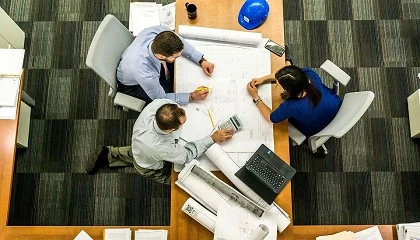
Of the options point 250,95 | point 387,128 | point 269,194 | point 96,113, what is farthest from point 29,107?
point 387,128

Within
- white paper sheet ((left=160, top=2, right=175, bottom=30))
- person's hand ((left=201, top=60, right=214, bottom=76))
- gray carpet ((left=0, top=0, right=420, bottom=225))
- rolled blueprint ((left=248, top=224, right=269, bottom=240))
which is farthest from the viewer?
gray carpet ((left=0, top=0, right=420, bottom=225))

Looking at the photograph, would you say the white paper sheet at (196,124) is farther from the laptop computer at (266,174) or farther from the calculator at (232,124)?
the laptop computer at (266,174)

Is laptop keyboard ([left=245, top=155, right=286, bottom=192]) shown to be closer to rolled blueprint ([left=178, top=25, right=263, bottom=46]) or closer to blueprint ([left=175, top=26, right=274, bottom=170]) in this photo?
blueprint ([left=175, top=26, right=274, bottom=170])

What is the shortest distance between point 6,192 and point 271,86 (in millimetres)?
1619

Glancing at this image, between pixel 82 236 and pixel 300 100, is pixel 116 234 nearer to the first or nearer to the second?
pixel 82 236

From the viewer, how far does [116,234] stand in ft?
7.08

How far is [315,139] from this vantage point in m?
2.53

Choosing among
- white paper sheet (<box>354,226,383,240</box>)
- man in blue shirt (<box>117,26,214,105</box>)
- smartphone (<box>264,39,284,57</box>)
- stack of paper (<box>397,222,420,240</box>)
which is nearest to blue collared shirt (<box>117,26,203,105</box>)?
man in blue shirt (<box>117,26,214,105</box>)

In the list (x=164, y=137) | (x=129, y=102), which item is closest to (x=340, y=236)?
(x=164, y=137)

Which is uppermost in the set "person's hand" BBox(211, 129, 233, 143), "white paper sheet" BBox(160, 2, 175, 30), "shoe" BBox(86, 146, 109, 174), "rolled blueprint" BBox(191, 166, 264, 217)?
"white paper sheet" BBox(160, 2, 175, 30)

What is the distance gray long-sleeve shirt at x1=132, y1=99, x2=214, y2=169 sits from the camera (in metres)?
2.16

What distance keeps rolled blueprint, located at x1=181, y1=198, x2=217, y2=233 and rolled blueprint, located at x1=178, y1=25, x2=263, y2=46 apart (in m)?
0.96

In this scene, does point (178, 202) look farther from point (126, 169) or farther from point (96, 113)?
point (96, 113)

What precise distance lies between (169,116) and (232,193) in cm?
50
